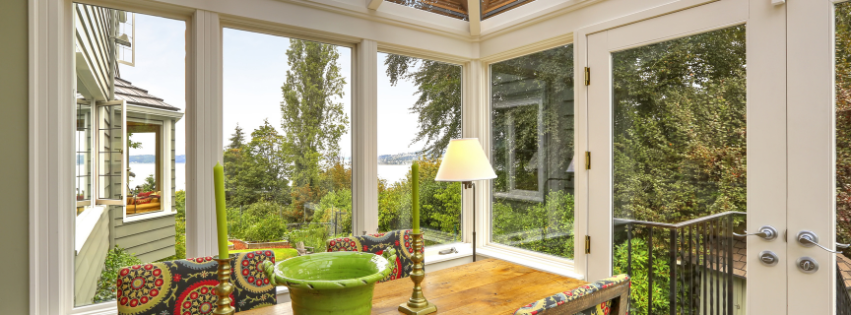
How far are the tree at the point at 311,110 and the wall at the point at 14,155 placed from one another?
3.57ft

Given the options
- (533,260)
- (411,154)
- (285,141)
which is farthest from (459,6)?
(533,260)

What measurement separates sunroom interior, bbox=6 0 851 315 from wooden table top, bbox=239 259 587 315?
0.05 feet

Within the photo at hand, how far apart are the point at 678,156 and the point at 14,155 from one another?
291 centimetres

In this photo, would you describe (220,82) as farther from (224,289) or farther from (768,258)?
(768,258)

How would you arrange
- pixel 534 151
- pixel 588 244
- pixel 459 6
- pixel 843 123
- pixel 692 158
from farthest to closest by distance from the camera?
1. pixel 459 6
2. pixel 534 151
3. pixel 588 244
4. pixel 692 158
5. pixel 843 123

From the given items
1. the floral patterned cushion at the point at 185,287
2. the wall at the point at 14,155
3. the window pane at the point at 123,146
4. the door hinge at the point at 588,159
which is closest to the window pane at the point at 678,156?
the door hinge at the point at 588,159

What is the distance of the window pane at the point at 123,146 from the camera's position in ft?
6.61

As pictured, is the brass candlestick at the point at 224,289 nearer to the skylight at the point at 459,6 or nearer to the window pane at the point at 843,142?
the window pane at the point at 843,142

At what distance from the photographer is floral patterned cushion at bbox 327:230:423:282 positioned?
202 centimetres

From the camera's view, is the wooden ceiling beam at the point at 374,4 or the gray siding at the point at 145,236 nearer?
the gray siding at the point at 145,236

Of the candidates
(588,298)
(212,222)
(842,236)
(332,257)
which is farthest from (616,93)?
(212,222)

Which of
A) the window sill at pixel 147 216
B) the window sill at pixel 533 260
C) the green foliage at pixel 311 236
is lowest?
the window sill at pixel 533 260

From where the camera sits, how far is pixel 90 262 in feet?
6.66

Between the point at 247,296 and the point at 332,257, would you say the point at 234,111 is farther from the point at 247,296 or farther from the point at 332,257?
the point at 332,257
